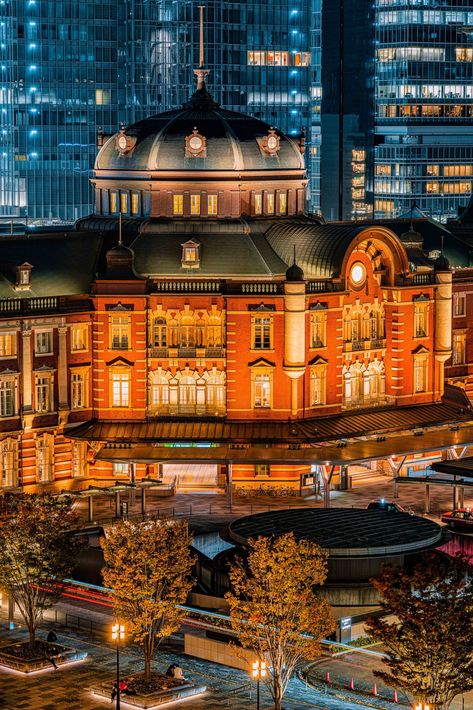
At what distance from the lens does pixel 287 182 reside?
550 ft

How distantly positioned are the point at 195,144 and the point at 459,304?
87.1 feet

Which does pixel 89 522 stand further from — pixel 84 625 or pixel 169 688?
pixel 169 688

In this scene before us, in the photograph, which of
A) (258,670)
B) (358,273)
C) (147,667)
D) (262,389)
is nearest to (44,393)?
(262,389)

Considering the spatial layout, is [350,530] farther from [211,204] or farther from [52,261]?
[211,204]

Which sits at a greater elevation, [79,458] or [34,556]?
[34,556]

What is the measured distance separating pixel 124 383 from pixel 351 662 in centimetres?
5008

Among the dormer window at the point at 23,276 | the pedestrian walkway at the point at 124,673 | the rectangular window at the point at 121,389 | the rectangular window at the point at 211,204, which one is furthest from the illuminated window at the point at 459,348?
the pedestrian walkway at the point at 124,673

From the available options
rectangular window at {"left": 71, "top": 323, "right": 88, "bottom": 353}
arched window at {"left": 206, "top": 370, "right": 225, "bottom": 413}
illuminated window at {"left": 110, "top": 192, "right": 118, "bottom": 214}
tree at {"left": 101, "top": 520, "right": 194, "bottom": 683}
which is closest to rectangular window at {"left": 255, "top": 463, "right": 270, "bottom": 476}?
arched window at {"left": 206, "top": 370, "right": 225, "bottom": 413}

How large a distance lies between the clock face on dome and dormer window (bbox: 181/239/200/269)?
27.6 ft

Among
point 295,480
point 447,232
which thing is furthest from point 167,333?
point 447,232

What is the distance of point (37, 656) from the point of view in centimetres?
11069

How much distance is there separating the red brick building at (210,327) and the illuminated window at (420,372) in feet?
0.40

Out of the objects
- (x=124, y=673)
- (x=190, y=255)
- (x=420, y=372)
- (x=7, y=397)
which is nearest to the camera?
(x=124, y=673)

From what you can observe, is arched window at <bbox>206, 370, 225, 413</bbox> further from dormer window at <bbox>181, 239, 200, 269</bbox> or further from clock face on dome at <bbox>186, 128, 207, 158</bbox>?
clock face on dome at <bbox>186, 128, 207, 158</bbox>
